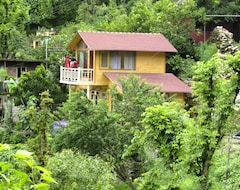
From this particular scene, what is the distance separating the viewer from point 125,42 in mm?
27281

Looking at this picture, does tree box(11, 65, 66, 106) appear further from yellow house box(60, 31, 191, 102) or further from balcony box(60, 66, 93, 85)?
balcony box(60, 66, 93, 85)

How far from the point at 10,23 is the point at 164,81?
11341 millimetres

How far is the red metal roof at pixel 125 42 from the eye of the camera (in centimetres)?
2658

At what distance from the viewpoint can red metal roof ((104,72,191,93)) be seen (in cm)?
2527

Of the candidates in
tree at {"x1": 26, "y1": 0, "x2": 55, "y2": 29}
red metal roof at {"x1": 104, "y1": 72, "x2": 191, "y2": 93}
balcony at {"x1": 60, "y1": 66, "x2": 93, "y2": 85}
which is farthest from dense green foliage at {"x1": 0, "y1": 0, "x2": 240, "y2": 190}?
tree at {"x1": 26, "y1": 0, "x2": 55, "y2": 29}

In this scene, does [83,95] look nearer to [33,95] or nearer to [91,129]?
[91,129]

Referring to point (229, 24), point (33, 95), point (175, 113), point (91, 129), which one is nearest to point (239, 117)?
point (175, 113)

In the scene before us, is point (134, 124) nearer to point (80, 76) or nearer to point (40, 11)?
point (80, 76)

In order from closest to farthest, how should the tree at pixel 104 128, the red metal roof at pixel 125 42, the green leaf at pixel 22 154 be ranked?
the green leaf at pixel 22 154
the tree at pixel 104 128
the red metal roof at pixel 125 42

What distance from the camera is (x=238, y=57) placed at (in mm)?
11195

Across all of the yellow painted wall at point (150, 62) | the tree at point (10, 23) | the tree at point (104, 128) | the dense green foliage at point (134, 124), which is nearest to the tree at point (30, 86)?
the dense green foliage at point (134, 124)

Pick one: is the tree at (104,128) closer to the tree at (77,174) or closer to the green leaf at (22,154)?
the tree at (77,174)

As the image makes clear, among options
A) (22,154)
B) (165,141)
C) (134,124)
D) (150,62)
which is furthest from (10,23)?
(22,154)

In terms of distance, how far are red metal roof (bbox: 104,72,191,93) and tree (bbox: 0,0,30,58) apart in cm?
874
